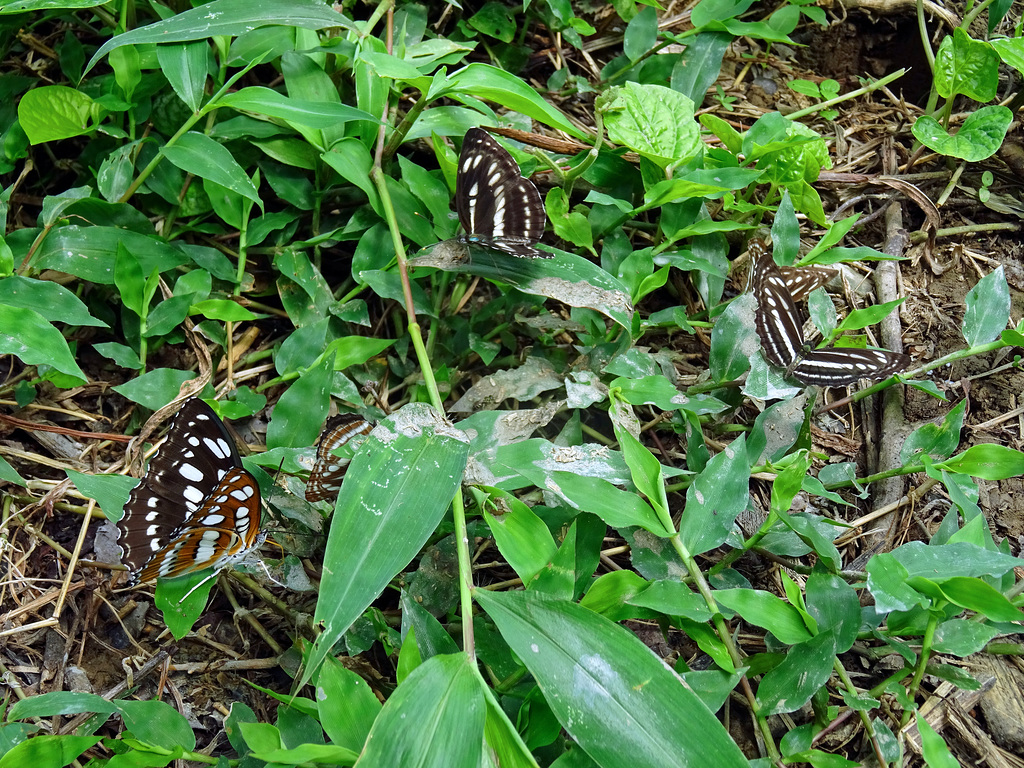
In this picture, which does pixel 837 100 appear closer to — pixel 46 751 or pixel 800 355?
pixel 800 355

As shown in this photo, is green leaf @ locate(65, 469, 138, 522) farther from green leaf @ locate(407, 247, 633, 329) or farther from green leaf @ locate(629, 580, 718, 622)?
green leaf @ locate(629, 580, 718, 622)

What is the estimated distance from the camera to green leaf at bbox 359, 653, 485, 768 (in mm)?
978

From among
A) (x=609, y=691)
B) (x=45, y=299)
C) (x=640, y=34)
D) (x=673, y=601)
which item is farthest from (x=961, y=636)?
(x=45, y=299)

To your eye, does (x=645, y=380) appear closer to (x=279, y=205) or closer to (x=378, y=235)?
(x=378, y=235)

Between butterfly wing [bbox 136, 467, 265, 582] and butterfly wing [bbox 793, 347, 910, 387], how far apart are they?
43.9 inches

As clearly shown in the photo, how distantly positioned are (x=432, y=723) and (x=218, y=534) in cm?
55

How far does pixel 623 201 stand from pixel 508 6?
2.58 feet

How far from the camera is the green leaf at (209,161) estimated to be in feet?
5.12

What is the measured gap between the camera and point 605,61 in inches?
86.0

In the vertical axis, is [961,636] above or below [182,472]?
below

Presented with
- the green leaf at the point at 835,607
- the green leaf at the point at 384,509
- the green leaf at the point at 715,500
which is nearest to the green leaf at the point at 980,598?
the green leaf at the point at 835,607

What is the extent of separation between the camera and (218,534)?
1291mm

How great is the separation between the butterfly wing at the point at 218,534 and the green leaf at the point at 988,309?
5.12ft

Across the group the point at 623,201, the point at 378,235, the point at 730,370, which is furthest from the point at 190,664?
the point at 623,201
